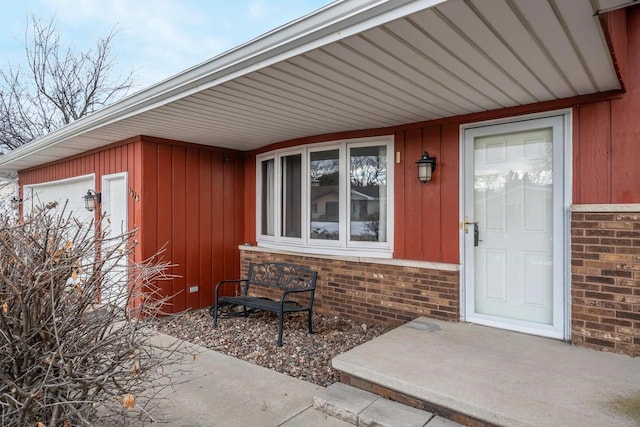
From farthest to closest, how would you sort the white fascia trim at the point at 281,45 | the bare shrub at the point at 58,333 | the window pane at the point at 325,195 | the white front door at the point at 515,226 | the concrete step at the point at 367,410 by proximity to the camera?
the window pane at the point at 325,195 → the white front door at the point at 515,226 → the concrete step at the point at 367,410 → the white fascia trim at the point at 281,45 → the bare shrub at the point at 58,333

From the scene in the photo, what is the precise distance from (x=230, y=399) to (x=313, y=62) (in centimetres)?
246

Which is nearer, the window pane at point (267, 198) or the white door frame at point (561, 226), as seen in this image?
the white door frame at point (561, 226)

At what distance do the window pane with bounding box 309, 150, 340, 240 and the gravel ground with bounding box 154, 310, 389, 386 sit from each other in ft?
3.73

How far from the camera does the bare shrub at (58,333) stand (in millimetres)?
1747

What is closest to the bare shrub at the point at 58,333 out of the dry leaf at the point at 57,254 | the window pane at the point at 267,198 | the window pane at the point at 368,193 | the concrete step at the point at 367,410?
the dry leaf at the point at 57,254

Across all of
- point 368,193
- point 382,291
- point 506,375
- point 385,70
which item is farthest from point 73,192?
point 506,375

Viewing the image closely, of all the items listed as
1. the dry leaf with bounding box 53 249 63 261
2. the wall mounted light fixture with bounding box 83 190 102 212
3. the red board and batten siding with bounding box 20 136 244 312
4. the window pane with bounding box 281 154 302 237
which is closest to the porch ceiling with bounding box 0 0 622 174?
the red board and batten siding with bounding box 20 136 244 312

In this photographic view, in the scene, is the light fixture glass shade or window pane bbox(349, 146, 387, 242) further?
window pane bbox(349, 146, 387, 242)

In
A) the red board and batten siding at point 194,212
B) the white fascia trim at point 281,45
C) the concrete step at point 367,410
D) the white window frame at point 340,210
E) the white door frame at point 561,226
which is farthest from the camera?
the red board and batten siding at point 194,212

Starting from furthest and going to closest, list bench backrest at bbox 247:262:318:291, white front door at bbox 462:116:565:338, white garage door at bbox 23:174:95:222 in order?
white garage door at bbox 23:174:95:222, bench backrest at bbox 247:262:318:291, white front door at bbox 462:116:565:338

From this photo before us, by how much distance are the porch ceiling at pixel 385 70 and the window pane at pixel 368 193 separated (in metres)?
0.45

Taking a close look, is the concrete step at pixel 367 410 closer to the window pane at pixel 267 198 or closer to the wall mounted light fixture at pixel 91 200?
the window pane at pixel 267 198

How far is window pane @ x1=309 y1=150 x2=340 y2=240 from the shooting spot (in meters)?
5.05

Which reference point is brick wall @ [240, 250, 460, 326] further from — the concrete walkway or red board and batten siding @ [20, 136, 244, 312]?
the concrete walkway
